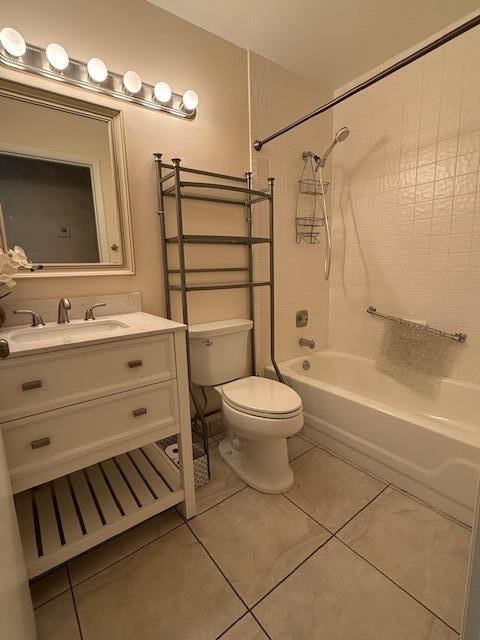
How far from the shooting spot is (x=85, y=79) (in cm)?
125

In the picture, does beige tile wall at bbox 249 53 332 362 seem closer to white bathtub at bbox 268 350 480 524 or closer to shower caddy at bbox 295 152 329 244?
shower caddy at bbox 295 152 329 244

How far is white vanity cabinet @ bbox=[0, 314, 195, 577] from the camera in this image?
87cm

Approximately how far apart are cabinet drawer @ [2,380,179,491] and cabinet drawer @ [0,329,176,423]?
0.03m

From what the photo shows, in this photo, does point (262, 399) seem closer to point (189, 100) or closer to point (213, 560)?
point (213, 560)

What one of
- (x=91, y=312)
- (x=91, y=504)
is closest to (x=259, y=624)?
(x=91, y=504)

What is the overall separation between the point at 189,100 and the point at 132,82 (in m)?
0.28

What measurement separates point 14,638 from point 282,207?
6.83 feet

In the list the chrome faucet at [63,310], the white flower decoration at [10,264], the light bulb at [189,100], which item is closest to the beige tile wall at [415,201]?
the light bulb at [189,100]

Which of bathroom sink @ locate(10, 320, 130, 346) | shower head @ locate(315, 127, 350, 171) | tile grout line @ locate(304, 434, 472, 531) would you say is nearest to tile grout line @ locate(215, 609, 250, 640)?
tile grout line @ locate(304, 434, 472, 531)

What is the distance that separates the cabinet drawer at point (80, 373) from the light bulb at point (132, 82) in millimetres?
1150

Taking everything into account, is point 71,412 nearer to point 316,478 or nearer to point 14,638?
point 14,638

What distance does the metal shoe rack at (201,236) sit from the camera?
1.45 m

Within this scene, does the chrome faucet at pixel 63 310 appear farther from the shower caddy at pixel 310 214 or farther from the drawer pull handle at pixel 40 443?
the shower caddy at pixel 310 214

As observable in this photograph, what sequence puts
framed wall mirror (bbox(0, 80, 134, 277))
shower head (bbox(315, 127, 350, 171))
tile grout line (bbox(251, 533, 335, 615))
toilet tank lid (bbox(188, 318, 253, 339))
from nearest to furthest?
tile grout line (bbox(251, 533, 335, 615)) → framed wall mirror (bbox(0, 80, 134, 277)) → toilet tank lid (bbox(188, 318, 253, 339)) → shower head (bbox(315, 127, 350, 171))
